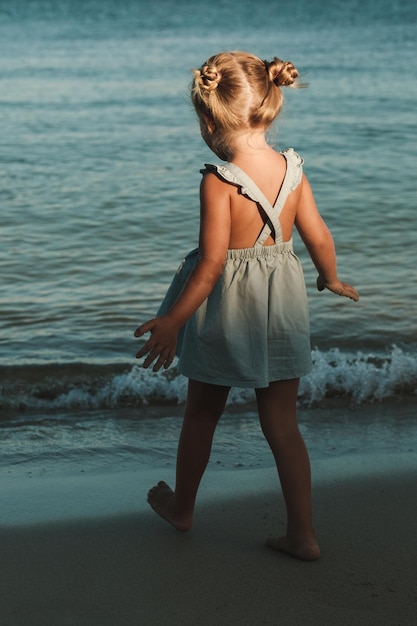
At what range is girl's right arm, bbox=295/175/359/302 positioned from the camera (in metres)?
2.84

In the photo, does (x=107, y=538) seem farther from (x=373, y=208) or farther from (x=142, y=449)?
(x=373, y=208)

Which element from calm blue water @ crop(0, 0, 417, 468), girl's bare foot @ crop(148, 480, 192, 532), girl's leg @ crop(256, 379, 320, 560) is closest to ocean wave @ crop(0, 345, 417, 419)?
calm blue water @ crop(0, 0, 417, 468)

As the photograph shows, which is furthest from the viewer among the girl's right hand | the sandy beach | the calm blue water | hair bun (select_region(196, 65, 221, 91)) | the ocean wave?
the calm blue water

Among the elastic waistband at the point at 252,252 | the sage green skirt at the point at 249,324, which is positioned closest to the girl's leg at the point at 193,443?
the sage green skirt at the point at 249,324

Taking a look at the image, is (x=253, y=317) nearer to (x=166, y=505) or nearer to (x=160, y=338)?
(x=160, y=338)

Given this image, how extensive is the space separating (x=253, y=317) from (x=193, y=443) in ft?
1.49

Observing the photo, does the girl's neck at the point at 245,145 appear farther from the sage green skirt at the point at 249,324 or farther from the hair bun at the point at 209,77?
the sage green skirt at the point at 249,324

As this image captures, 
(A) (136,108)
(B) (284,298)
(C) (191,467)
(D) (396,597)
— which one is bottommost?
(D) (396,597)

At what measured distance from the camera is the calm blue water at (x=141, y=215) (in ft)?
16.3

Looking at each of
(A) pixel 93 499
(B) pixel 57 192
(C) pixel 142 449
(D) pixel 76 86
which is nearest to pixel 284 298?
(A) pixel 93 499

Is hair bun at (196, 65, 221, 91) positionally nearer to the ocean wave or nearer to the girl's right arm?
the girl's right arm

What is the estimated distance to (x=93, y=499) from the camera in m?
3.26

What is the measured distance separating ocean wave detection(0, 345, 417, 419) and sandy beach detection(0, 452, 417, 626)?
107cm

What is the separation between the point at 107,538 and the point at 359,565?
78 centimetres
